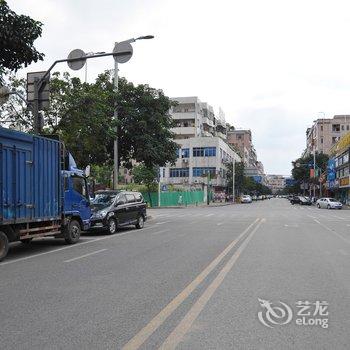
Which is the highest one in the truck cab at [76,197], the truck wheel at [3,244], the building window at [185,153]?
the building window at [185,153]

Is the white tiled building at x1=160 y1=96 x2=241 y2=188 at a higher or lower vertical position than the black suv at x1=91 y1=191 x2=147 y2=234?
higher

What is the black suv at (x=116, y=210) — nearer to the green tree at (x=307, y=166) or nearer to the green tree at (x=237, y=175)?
the green tree at (x=237, y=175)

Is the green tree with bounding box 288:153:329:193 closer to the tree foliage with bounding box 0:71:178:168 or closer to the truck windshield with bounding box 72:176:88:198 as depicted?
the tree foliage with bounding box 0:71:178:168

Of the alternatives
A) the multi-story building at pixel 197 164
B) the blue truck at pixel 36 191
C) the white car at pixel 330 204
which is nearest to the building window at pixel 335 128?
the multi-story building at pixel 197 164

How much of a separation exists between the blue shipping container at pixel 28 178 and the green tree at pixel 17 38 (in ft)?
5.90

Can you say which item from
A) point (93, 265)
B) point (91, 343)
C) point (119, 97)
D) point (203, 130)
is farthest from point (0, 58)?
point (203, 130)

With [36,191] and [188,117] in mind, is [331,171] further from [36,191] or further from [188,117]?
[36,191]

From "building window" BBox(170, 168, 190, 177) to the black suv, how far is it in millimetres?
73623

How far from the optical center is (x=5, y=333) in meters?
5.60

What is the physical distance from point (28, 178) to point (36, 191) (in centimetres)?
55

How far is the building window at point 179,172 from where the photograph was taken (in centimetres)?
9712

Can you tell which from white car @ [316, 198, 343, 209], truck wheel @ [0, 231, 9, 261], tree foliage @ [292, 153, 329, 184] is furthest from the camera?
tree foliage @ [292, 153, 329, 184]

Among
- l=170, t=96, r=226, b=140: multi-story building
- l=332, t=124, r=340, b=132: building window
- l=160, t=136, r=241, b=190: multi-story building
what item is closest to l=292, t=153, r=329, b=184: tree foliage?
l=160, t=136, r=241, b=190: multi-story building

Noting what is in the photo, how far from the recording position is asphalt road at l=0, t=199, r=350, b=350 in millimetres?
5398
